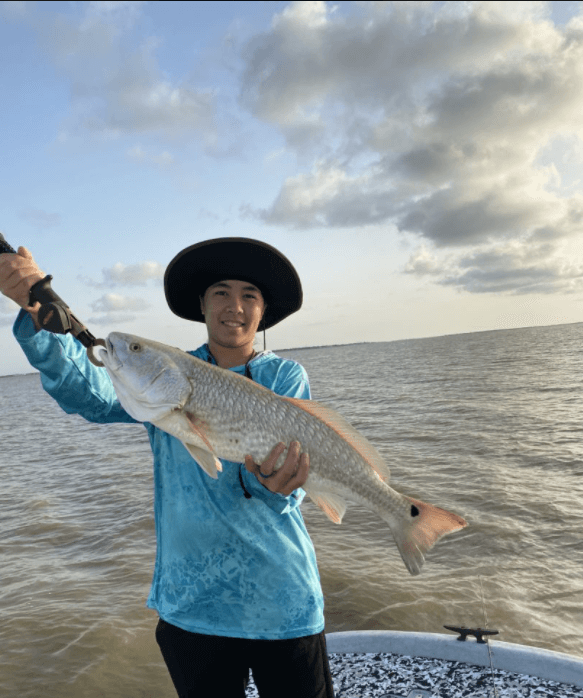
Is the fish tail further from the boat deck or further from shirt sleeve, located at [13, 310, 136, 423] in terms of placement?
the boat deck

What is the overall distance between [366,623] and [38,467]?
45.6 feet

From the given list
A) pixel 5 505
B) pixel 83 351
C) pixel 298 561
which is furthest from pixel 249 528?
pixel 5 505

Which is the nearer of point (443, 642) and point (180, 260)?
point (180, 260)

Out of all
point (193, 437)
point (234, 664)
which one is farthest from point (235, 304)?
point (234, 664)

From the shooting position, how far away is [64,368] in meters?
2.84

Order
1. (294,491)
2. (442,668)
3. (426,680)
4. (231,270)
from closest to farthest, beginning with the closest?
(294,491)
(231,270)
(426,680)
(442,668)

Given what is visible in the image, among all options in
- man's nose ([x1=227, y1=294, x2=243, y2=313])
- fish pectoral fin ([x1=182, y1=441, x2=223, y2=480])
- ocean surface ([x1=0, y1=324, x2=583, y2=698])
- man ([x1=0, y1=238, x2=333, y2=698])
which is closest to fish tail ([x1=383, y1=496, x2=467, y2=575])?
man ([x1=0, y1=238, x2=333, y2=698])

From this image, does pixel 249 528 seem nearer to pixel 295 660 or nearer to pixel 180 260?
pixel 295 660

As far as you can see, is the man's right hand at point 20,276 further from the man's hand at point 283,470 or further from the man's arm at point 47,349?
the man's hand at point 283,470

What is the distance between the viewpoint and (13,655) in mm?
6148

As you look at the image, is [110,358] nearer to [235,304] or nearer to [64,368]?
[64,368]

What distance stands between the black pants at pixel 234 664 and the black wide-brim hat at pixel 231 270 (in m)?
2.16

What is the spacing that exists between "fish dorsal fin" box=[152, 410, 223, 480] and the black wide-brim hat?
1.13 metres

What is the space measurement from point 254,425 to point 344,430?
55 centimetres
